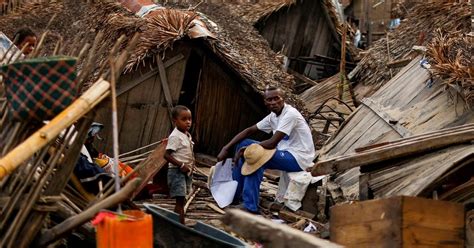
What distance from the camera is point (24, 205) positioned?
4941mm

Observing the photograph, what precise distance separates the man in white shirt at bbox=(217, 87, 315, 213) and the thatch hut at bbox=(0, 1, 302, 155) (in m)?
3.20

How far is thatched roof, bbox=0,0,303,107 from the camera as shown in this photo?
41.0 ft

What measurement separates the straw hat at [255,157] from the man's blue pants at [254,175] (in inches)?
2.0

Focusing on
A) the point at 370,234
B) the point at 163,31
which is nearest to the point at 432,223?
the point at 370,234

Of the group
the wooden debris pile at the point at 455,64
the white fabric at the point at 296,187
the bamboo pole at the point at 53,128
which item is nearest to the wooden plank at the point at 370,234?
the bamboo pole at the point at 53,128

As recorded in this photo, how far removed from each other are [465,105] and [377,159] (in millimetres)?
1739

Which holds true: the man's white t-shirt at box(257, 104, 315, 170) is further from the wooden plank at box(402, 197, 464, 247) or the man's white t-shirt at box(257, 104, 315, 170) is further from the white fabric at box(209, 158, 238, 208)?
the wooden plank at box(402, 197, 464, 247)

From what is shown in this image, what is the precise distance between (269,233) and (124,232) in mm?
821

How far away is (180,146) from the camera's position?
8.45 m

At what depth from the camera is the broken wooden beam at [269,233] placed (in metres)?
4.12

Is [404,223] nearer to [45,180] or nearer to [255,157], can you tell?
[45,180]

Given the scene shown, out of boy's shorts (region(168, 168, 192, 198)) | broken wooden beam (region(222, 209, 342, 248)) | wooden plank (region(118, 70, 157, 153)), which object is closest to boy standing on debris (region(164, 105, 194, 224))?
boy's shorts (region(168, 168, 192, 198))

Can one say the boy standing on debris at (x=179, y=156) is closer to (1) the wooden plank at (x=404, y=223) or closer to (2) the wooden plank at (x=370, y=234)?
(2) the wooden plank at (x=370, y=234)

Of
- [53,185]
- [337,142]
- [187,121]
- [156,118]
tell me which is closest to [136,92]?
[156,118]
